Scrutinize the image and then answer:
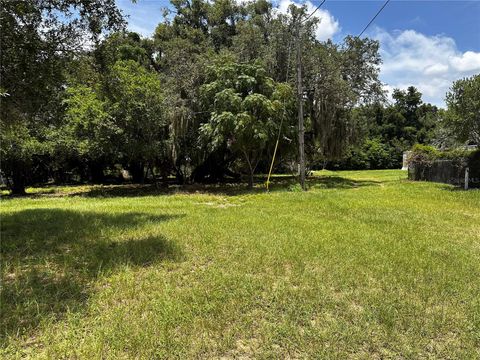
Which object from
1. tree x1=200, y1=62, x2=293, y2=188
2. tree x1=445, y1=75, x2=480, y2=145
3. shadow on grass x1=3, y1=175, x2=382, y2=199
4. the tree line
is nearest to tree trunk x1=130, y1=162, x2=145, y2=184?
the tree line

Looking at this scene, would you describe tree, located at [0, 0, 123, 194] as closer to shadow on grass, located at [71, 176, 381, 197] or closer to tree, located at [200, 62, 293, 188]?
tree, located at [200, 62, 293, 188]

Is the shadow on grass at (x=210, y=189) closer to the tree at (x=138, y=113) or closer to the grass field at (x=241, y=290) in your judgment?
the tree at (x=138, y=113)

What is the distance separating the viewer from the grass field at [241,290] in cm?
285

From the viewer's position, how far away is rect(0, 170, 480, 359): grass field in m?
2.85

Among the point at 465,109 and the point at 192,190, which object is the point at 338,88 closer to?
the point at 465,109

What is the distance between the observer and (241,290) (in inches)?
150

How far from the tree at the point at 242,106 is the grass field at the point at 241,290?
24.1ft

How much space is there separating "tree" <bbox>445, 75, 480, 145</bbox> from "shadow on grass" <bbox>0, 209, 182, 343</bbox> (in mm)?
10716

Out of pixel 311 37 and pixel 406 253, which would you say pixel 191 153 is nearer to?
pixel 311 37

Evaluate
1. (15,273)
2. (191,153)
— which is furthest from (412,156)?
(15,273)

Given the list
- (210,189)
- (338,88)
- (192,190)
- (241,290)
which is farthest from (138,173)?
(241,290)

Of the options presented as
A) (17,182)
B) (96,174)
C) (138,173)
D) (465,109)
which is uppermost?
(465,109)

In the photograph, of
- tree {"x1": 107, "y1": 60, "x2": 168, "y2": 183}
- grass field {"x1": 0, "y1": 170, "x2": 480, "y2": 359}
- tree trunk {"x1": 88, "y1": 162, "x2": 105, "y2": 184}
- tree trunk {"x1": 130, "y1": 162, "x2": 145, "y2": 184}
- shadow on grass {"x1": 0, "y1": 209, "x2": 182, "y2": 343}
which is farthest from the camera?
tree trunk {"x1": 88, "y1": 162, "x2": 105, "y2": 184}

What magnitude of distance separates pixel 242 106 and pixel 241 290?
1120cm
